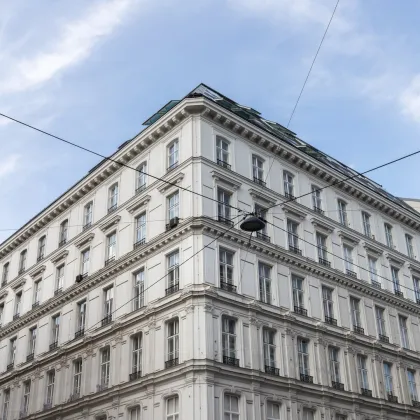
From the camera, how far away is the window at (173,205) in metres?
33.8

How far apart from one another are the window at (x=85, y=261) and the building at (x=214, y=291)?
0.15 m

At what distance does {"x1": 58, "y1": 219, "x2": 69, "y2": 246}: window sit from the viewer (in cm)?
4313

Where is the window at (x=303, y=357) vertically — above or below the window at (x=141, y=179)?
below

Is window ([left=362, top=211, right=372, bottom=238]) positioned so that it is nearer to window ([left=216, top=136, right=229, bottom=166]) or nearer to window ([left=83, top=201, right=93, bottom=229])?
window ([left=216, top=136, right=229, bottom=166])

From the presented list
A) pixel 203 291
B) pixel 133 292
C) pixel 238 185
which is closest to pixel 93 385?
pixel 133 292

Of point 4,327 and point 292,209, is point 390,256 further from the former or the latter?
point 4,327

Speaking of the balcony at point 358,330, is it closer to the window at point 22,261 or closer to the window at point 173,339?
the window at point 173,339

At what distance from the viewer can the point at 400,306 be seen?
137ft

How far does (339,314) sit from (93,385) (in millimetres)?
14624

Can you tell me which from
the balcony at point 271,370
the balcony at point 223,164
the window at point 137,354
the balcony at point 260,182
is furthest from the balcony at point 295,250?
the window at point 137,354

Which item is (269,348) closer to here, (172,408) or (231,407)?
(231,407)

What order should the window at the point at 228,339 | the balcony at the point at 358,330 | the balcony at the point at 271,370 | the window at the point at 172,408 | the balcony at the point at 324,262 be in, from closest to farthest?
the window at the point at 172,408, the window at the point at 228,339, the balcony at the point at 271,370, the balcony at the point at 358,330, the balcony at the point at 324,262

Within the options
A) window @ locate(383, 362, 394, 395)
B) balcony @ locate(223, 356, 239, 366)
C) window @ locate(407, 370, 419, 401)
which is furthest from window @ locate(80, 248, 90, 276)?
window @ locate(407, 370, 419, 401)

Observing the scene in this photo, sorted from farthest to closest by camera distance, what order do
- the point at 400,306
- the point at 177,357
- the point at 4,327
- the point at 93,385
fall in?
the point at 4,327
the point at 400,306
the point at 93,385
the point at 177,357
